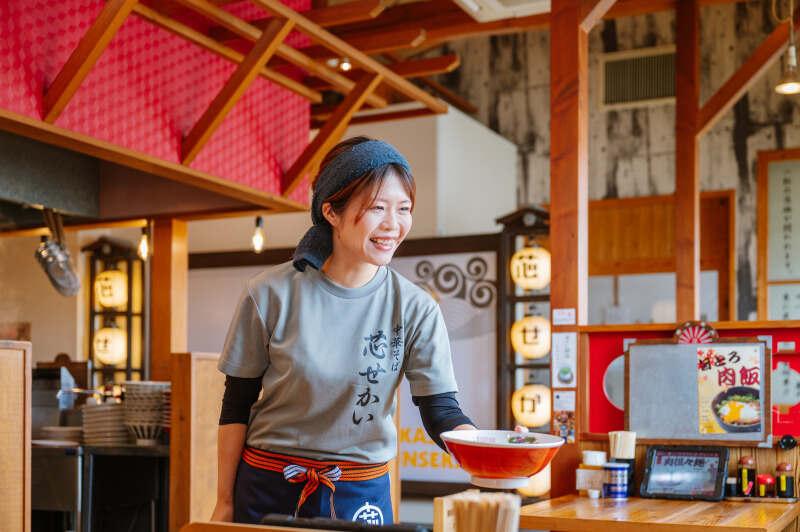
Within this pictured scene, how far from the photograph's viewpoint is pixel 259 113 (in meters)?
6.62

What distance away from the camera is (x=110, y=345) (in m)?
9.23

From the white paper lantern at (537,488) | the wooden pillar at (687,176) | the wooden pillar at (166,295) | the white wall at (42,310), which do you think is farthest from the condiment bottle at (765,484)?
the white wall at (42,310)

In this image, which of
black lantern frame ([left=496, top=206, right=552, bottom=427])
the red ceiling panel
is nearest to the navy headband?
the red ceiling panel

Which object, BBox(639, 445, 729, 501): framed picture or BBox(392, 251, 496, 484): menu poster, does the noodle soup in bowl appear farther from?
BBox(392, 251, 496, 484): menu poster

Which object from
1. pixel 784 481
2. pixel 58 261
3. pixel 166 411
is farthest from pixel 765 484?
pixel 58 261

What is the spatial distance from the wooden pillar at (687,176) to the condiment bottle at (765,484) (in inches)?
116

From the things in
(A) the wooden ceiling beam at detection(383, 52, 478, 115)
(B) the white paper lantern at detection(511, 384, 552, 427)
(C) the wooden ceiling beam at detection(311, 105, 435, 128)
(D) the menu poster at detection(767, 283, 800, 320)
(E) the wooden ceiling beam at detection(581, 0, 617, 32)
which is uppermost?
(A) the wooden ceiling beam at detection(383, 52, 478, 115)

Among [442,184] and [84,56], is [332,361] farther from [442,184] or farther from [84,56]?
[442,184]

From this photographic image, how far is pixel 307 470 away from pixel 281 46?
4.25 m

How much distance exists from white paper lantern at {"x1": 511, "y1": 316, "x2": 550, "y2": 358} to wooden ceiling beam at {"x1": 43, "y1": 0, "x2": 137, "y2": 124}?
448 cm

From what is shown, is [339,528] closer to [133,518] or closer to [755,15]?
[133,518]

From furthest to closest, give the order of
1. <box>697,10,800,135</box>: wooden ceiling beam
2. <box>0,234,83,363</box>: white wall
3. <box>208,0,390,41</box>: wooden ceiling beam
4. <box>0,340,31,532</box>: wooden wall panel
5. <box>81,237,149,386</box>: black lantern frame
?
<box>81,237,149,386</box>: black lantern frame, <box>0,234,83,363</box>: white wall, <box>697,10,800,135</box>: wooden ceiling beam, <box>208,0,390,41</box>: wooden ceiling beam, <box>0,340,31,532</box>: wooden wall panel

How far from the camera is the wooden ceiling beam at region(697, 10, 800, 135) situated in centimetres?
578

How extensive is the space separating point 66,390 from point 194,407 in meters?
1.48
